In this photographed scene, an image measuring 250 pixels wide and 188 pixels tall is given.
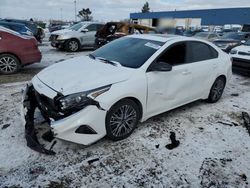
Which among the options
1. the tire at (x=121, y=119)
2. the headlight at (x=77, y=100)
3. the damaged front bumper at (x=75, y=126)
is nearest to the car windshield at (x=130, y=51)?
the tire at (x=121, y=119)

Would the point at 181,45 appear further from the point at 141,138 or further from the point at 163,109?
the point at 141,138

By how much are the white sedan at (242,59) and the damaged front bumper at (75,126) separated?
267 inches

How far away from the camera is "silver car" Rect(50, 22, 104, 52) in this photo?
41.6 feet

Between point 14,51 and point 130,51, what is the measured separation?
4.60m

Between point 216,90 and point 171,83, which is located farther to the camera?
point 216,90

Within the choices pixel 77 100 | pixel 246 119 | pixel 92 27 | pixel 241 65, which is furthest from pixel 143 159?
pixel 92 27

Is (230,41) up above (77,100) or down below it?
above

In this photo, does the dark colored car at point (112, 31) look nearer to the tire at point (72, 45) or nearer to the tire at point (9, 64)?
the tire at point (72, 45)

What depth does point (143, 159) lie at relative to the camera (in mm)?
3201

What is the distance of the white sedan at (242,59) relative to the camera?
8.12m

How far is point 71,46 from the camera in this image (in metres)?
12.9

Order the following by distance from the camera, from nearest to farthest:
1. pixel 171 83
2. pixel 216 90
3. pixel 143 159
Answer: pixel 143 159 → pixel 171 83 → pixel 216 90

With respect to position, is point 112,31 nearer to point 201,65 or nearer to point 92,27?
point 92,27

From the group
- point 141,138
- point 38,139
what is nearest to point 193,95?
point 141,138
